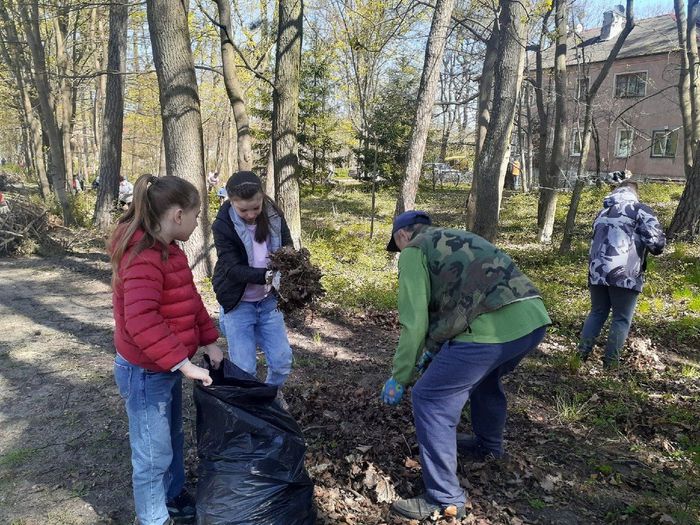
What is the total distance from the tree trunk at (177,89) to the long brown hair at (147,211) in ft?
16.6

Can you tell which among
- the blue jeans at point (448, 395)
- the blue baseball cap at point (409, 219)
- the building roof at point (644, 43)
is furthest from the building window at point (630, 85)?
the blue jeans at point (448, 395)

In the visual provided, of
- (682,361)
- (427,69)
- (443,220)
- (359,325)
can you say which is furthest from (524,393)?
(443,220)

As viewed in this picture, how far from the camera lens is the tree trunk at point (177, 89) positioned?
23.1ft

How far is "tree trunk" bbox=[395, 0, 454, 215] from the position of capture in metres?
8.45

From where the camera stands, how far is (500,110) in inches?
278

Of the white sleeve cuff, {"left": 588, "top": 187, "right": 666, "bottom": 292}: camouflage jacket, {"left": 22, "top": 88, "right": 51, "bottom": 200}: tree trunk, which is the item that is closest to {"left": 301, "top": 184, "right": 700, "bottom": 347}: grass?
{"left": 588, "top": 187, "right": 666, "bottom": 292}: camouflage jacket

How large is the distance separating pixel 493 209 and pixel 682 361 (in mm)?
3049

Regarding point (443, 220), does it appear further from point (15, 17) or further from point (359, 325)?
point (15, 17)

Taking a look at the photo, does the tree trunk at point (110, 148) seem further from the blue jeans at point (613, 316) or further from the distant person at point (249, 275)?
the blue jeans at point (613, 316)

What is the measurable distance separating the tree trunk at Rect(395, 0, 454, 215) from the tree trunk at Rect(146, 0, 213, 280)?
3.59m

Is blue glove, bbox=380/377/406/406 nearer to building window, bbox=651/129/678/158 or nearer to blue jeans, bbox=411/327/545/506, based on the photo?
blue jeans, bbox=411/327/545/506

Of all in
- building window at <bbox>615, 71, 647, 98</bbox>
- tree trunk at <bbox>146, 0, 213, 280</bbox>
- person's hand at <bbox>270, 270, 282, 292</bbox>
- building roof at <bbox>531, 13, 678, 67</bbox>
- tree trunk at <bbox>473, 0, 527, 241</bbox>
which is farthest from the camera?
building window at <bbox>615, 71, 647, 98</bbox>

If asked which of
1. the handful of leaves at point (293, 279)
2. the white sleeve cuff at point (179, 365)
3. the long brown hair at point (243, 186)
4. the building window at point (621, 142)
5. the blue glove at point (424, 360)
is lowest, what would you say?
the blue glove at point (424, 360)

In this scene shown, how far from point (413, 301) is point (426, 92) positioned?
7.08m
